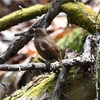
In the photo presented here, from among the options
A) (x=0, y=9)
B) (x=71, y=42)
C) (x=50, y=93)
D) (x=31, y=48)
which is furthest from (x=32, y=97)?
(x=0, y=9)

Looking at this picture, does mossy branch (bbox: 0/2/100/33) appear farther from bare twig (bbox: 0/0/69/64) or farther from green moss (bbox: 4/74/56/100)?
green moss (bbox: 4/74/56/100)

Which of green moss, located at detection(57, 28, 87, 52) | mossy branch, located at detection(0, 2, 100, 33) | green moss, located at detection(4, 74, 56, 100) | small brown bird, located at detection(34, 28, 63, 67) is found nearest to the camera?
small brown bird, located at detection(34, 28, 63, 67)

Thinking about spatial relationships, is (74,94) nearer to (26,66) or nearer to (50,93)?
(50,93)

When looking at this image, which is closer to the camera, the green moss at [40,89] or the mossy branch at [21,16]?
the green moss at [40,89]

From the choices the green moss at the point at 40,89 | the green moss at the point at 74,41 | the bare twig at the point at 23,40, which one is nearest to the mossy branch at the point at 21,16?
the bare twig at the point at 23,40

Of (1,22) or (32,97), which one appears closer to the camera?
(32,97)

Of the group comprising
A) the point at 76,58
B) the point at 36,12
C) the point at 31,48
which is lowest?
the point at 31,48

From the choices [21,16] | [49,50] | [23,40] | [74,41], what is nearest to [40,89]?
[23,40]

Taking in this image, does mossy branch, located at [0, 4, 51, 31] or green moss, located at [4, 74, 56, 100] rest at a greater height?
mossy branch, located at [0, 4, 51, 31]

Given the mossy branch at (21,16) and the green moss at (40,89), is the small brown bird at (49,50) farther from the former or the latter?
the mossy branch at (21,16)

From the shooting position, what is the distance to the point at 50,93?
3.55m

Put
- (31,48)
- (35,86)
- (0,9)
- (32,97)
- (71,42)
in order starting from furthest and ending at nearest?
(0,9), (31,48), (71,42), (35,86), (32,97)

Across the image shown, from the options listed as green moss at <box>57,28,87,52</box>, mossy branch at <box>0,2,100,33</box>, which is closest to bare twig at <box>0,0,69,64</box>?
mossy branch at <box>0,2,100,33</box>

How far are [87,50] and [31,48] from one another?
3.18 m
